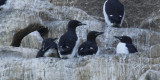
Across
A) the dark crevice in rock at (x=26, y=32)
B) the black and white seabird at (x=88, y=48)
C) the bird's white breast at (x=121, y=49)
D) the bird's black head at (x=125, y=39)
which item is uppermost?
the black and white seabird at (x=88, y=48)

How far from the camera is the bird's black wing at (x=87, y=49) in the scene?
15.0 metres

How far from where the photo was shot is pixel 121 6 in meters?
17.1

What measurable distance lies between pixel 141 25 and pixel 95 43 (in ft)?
7.16

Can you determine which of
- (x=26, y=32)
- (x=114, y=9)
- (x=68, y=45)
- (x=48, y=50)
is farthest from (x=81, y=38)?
(x=68, y=45)

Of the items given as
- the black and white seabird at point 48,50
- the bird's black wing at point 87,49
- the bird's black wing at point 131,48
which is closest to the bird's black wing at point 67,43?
the bird's black wing at point 87,49

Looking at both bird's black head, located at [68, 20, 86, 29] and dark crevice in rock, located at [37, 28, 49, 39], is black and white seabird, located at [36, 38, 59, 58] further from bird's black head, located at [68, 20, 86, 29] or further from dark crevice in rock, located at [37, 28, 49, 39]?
dark crevice in rock, located at [37, 28, 49, 39]

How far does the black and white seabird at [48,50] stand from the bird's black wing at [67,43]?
334 mm

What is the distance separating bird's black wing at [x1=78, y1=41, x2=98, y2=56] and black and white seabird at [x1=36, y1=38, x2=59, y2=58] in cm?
59

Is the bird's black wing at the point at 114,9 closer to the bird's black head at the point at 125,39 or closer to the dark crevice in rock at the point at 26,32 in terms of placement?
the bird's black head at the point at 125,39

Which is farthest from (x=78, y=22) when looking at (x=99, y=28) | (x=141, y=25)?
(x=141, y=25)

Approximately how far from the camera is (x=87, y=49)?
15.1 meters

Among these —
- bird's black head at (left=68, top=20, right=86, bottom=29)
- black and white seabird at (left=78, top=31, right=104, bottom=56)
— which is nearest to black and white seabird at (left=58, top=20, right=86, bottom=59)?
black and white seabird at (left=78, top=31, right=104, bottom=56)

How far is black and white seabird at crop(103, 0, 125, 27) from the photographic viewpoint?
16750 millimetres

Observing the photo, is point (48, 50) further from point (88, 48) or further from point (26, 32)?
point (26, 32)
